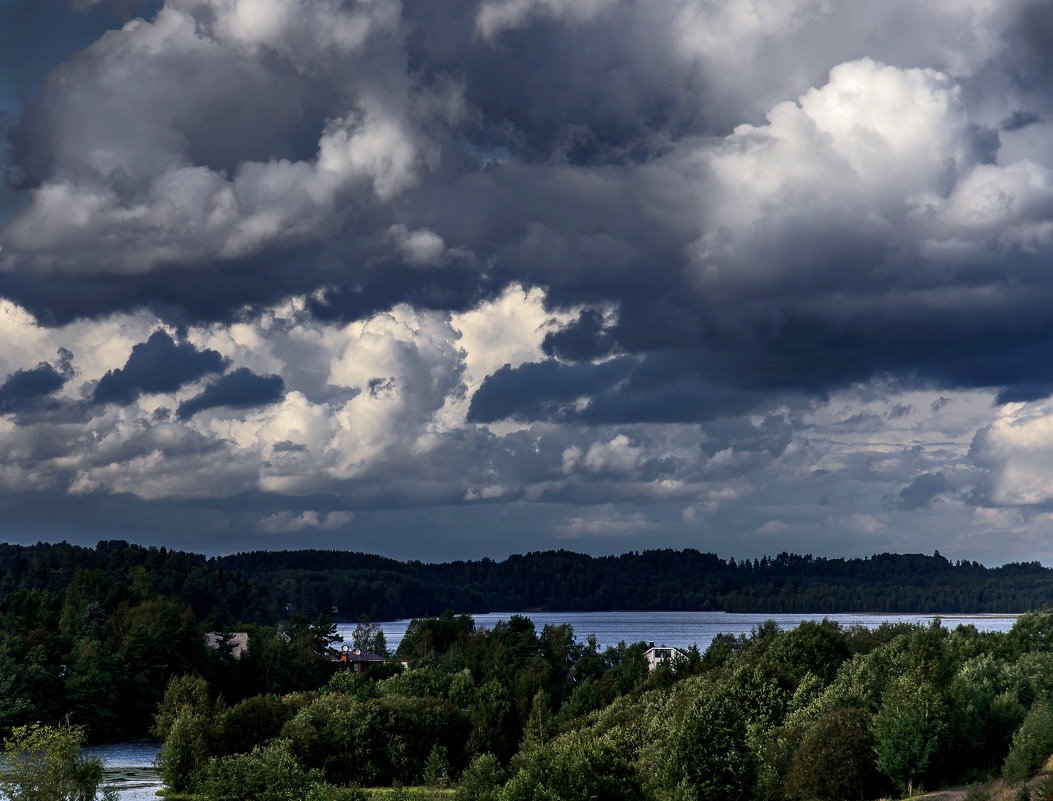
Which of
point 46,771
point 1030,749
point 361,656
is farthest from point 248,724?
point 361,656

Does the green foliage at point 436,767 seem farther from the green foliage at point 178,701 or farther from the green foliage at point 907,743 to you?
the green foliage at point 907,743

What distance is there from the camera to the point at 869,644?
371 ft

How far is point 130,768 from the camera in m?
105

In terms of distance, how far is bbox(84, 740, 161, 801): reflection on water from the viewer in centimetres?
8586

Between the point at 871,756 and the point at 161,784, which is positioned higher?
the point at 871,756

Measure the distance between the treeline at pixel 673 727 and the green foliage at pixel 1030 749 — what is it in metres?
0.09

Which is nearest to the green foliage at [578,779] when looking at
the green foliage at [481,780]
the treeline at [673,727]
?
the treeline at [673,727]

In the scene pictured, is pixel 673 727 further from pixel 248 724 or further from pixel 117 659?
pixel 117 659

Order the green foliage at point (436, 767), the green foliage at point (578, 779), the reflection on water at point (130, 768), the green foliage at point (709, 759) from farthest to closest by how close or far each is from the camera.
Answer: the reflection on water at point (130, 768)
the green foliage at point (436, 767)
the green foliage at point (709, 759)
the green foliage at point (578, 779)

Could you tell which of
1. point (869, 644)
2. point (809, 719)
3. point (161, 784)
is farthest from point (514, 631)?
point (809, 719)

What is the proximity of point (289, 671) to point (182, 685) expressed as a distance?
2333cm

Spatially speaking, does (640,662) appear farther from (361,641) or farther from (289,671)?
(361,641)

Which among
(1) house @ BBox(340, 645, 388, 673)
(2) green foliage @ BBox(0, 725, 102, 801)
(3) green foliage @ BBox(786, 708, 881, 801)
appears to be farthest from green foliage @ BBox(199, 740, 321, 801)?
(1) house @ BBox(340, 645, 388, 673)

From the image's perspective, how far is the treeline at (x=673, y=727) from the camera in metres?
56.7
